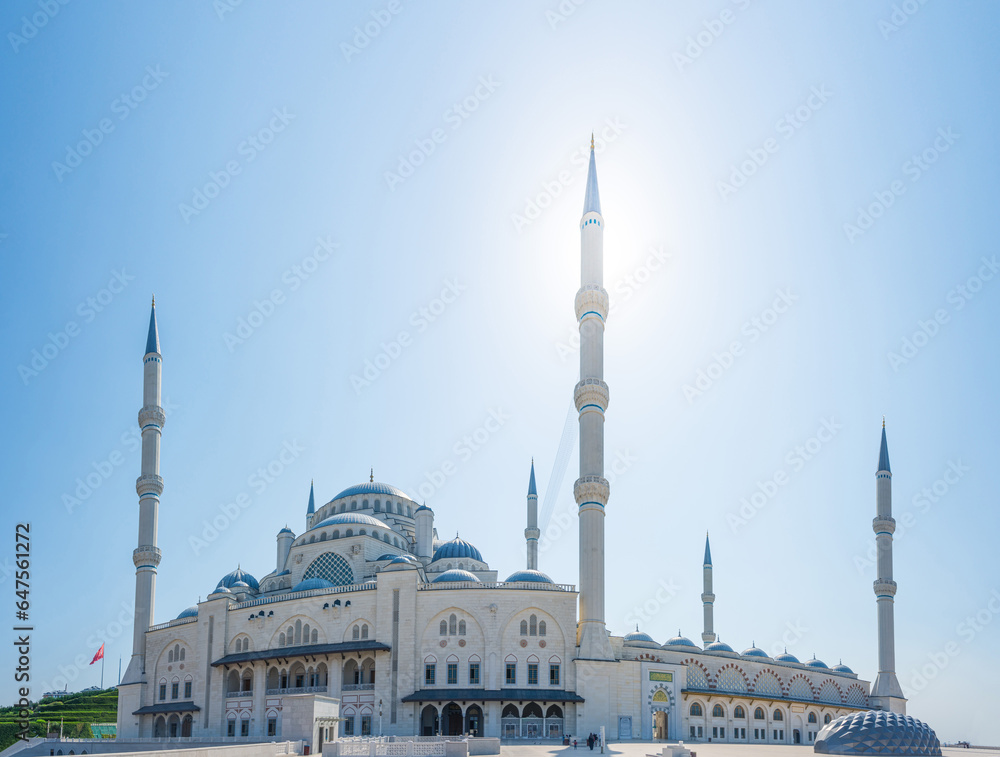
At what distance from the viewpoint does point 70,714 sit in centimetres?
8169

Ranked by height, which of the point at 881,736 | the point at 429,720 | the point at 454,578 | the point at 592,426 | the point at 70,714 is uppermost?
the point at 592,426

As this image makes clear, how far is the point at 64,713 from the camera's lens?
269 ft

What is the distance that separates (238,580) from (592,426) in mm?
31300

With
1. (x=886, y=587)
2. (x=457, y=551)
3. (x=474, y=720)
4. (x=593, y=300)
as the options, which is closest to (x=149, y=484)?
(x=457, y=551)

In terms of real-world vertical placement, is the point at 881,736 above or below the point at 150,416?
below

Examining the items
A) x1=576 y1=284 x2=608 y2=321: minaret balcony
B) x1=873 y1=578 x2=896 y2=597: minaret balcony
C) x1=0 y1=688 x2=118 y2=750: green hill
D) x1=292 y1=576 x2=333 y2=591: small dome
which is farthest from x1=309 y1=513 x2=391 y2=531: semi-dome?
x1=873 y1=578 x2=896 y2=597: minaret balcony

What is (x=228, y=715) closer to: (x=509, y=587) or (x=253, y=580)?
(x=253, y=580)

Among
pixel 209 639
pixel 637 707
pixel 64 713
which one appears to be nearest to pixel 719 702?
pixel 637 707

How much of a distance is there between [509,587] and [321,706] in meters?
14.7

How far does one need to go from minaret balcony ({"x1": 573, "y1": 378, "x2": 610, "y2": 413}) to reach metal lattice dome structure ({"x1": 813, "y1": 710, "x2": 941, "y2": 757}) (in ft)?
75.1

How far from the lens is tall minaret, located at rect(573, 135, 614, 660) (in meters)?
49.1

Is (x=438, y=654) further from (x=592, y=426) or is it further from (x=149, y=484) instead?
(x=149, y=484)

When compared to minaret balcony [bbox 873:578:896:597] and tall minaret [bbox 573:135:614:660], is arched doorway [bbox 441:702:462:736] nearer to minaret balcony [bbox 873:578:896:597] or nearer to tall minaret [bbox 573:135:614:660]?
tall minaret [bbox 573:135:614:660]

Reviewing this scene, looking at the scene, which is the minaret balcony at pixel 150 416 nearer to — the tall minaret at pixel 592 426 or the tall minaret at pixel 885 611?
the tall minaret at pixel 592 426
